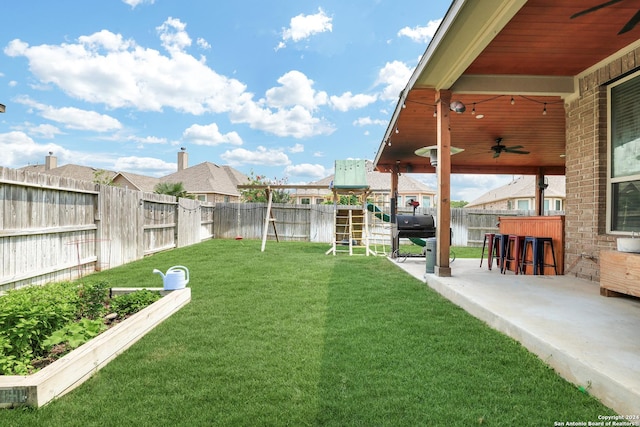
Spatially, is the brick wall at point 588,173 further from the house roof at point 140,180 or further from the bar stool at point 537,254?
the house roof at point 140,180

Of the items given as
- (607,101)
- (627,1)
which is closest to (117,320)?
(627,1)

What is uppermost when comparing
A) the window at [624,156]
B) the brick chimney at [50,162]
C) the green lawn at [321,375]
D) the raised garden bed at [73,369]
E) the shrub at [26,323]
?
the brick chimney at [50,162]

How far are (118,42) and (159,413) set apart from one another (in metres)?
16.4

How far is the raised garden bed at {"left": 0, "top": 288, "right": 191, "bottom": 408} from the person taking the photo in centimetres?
194

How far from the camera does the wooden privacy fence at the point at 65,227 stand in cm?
460

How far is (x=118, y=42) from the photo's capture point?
46.6 feet

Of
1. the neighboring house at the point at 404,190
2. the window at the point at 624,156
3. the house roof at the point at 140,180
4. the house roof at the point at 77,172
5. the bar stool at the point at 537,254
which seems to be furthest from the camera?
the neighboring house at the point at 404,190

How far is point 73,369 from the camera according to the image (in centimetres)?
219

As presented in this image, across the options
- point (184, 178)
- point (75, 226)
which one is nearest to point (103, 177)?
point (184, 178)

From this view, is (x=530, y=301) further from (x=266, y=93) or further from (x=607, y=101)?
(x=266, y=93)

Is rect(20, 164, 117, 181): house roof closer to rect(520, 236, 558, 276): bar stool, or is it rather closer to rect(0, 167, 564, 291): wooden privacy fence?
rect(0, 167, 564, 291): wooden privacy fence

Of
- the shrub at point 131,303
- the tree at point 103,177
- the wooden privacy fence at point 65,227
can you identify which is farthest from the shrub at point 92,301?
the tree at point 103,177

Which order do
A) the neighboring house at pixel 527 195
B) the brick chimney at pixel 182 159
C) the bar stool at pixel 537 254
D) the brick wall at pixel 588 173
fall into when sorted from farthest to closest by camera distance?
the brick chimney at pixel 182 159
the neighboring house at pixel 527 195
the bar stool at pixel 537 254
the brick wall at pixel 588 173

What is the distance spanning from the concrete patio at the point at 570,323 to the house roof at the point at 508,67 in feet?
7.14
